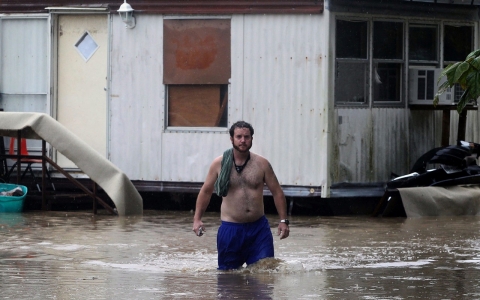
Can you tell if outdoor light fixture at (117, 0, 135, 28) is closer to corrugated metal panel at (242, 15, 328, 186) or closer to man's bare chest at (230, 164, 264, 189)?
corrugated metal panel at (242, 15, 328, 186)

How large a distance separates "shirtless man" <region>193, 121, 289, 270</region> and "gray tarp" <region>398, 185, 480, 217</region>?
6582 mm

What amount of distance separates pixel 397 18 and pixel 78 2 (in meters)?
5.55

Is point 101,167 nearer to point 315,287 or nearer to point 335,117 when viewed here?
point 335,117

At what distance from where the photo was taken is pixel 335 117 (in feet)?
54.9

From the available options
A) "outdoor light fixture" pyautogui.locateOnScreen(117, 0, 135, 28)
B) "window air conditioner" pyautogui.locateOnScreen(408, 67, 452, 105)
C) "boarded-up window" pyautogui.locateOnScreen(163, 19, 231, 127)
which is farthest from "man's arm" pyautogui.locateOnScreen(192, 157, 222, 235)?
"window air conditioner" pyautogui.locateOnScreen(408, 67, 452, 105)

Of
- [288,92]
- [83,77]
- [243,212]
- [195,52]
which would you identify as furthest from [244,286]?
[83,77]

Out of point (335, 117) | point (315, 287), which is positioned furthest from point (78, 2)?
point (315, 287)

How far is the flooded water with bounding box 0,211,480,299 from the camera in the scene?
9000 millimetres

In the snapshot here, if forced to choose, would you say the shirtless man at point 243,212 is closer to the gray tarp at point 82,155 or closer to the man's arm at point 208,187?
the man's arm at point 208,187

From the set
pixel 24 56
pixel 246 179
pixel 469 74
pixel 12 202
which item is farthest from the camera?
pixel 24 56

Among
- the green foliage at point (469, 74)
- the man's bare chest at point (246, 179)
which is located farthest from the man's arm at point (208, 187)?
the green foliage at point (469, 74)

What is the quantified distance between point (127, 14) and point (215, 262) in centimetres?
722

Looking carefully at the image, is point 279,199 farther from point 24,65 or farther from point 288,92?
→ point 24,65

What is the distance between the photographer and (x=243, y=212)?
1011 centimetres
